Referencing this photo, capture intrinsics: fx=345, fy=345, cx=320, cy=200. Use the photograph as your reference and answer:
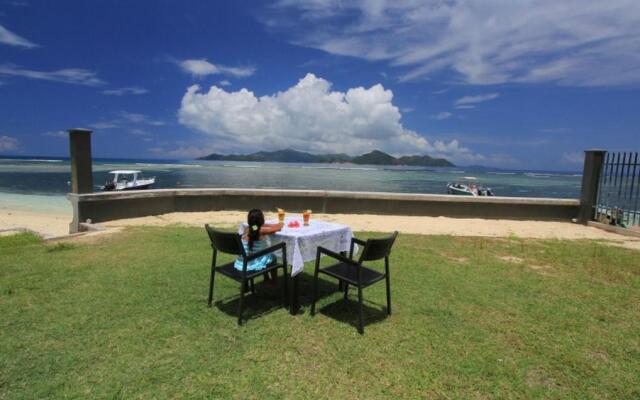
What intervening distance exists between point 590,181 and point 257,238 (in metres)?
10.9

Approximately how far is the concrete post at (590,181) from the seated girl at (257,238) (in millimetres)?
10567

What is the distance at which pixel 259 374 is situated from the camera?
2.80 m

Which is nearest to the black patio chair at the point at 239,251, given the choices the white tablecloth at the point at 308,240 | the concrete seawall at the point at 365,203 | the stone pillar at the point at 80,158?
the white tablecloth at the point at 308,240

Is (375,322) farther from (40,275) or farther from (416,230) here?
(416,230)

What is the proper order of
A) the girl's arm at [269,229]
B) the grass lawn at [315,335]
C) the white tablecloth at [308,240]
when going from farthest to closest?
1. the girl's arm at [269,229]
2. the white tablecloth at [308,240]
3. the grass lawn at [315,335]

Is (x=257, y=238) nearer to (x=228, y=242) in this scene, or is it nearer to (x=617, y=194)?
(x=228, y=242)

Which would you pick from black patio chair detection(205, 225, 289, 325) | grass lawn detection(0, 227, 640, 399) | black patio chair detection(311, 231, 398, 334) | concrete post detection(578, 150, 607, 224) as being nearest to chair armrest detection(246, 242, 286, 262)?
black patio chair detection(205, 225, 289, 325)

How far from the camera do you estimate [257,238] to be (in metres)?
3.85

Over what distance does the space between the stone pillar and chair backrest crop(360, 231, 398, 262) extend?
8408mm

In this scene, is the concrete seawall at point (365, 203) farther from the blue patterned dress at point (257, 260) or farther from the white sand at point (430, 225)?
the blue patterned dress at point (257, 260)

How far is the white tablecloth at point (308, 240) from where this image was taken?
3.73m

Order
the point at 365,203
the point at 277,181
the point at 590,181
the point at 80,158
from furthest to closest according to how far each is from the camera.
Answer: the point at 277,181
the point at 365,203
the point at 590,181
the point at 80,158

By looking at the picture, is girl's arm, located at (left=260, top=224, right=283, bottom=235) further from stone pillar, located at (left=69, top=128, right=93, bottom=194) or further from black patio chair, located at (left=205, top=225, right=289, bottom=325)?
stone pillar, located at (left=69, top=128, right=93, bottom=194)

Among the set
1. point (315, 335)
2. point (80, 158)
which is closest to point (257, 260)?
point (315, 335)
